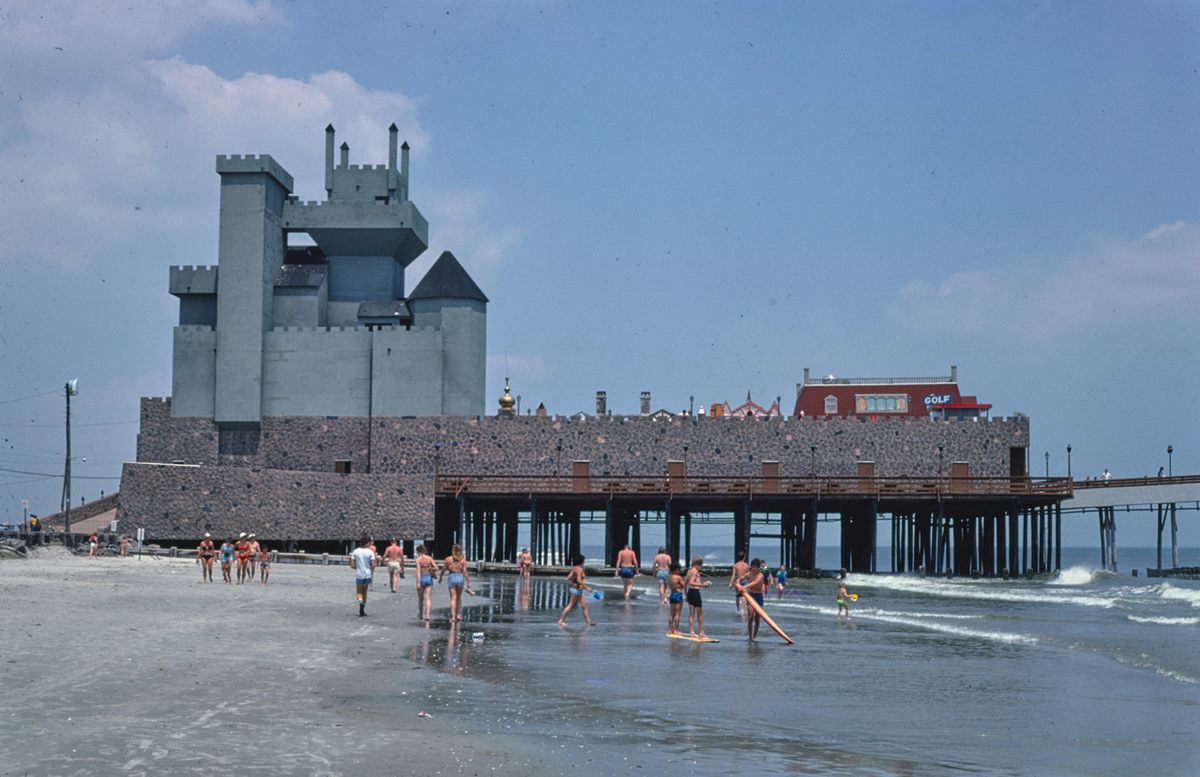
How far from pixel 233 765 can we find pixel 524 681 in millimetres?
6378

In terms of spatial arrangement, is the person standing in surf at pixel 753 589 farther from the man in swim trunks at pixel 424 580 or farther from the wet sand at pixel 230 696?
the man in swim trunks at pixel 424 580

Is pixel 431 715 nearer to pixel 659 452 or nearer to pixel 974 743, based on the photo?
pixel 974 743

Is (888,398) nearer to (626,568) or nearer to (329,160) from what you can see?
(329,160)

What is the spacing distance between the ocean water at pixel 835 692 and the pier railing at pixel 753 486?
27411mm

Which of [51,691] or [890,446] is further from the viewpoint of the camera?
[890,446]

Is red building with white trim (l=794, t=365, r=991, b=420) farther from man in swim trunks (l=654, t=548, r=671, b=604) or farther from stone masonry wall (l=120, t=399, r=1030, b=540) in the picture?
man in swim trunks (l=654, t=548, r=671, b=604)

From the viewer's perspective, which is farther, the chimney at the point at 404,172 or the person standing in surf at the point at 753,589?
the chimney at the point at 404,172

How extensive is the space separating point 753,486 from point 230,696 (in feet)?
162

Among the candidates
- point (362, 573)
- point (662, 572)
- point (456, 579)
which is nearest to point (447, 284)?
point (662, 572)

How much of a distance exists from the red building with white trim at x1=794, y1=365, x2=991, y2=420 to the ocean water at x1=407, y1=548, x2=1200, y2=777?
50.1m

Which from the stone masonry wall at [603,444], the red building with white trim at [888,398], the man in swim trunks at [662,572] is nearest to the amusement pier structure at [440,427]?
the stone masonry wall at [603,444]

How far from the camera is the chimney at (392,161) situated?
216 ft

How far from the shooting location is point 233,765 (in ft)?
34.3

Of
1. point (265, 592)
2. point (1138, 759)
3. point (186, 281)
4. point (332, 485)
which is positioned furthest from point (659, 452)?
point (1138, 759)
